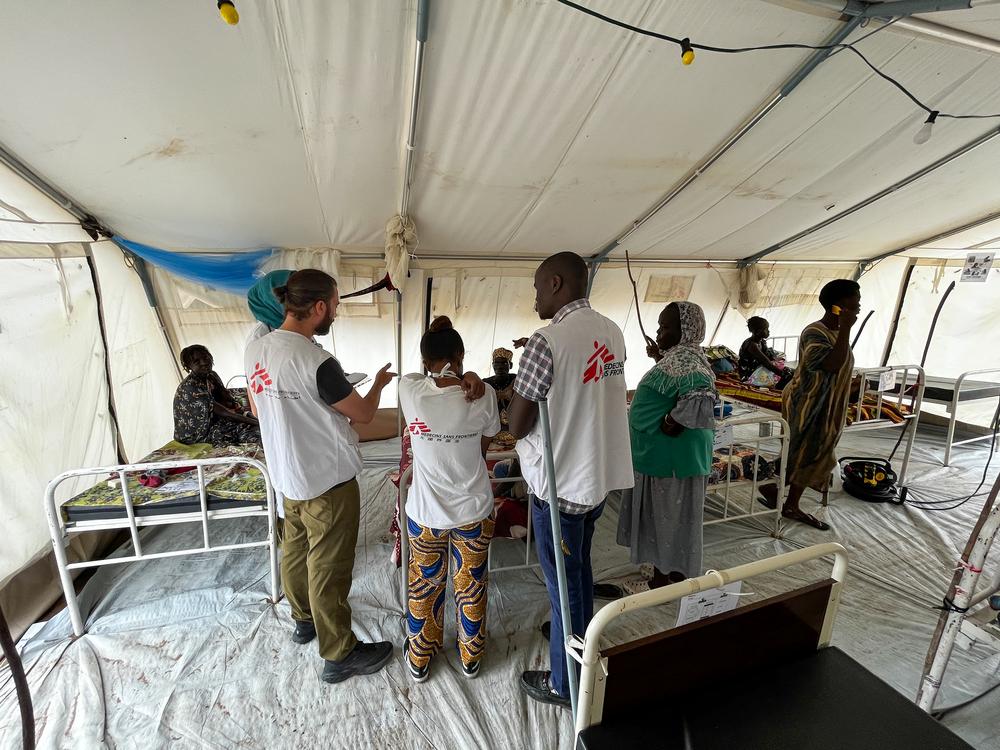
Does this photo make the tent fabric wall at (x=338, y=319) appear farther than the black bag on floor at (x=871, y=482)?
Yes

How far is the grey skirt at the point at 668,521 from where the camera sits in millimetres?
1998

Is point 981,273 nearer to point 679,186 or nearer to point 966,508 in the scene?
point 966,508

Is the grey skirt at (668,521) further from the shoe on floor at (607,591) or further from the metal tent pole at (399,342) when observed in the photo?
the metal tent pole at (399,342)

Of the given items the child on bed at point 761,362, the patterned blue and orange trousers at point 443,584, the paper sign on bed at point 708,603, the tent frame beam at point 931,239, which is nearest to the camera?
the paper sign on bed at point 708,603

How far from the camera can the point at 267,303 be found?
204 centimetres

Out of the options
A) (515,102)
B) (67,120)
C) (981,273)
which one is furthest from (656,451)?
(981,273)

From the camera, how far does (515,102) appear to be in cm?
229

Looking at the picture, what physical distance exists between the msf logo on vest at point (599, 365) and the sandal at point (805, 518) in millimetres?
2665

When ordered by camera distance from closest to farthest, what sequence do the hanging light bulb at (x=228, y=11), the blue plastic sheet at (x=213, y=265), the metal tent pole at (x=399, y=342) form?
1. the hanging light bulb at (x=228, y=11)
2. the blue plastic sheet at (x=213, y=265)
3. the metal tent pole at (x=399, y=342)

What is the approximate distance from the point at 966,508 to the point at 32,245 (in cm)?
672

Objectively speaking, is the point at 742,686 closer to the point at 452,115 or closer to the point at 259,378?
the point at 259,378

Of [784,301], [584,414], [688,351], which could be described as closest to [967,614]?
[688,351]

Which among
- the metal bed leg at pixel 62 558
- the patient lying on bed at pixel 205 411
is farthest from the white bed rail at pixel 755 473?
the metal bed leg at pixel 62 558

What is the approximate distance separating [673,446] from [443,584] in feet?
3.89
